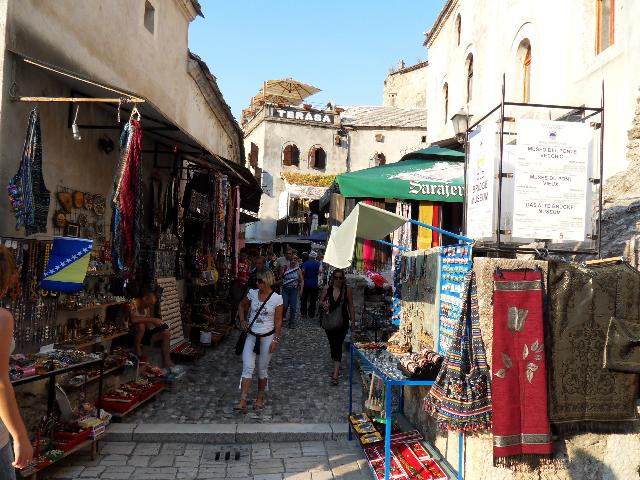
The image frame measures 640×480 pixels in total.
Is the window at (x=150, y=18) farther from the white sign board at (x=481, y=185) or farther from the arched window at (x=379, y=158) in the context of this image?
the arched window at (x=379, y=158)

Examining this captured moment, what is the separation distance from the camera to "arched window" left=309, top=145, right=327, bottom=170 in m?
32.2

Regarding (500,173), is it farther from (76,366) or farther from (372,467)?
(76,366)

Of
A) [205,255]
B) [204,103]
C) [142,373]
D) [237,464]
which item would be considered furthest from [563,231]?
[204,103]

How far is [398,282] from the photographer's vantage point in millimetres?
6895

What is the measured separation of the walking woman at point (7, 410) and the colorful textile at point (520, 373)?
292 centimetres

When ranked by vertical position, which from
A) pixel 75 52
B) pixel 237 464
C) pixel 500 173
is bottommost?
pixel 237 464

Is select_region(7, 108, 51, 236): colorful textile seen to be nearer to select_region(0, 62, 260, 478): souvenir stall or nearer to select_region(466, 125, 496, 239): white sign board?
select_region(0, 62, 260, 478): souvenir stall

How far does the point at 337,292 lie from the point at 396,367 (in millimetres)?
2919

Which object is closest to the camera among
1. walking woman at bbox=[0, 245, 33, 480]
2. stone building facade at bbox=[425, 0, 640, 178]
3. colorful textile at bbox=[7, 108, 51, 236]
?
walking woman at bbox=[0, 245, 33, 480]

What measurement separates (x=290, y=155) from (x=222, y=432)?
2754 centimetres

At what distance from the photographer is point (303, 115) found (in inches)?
1266

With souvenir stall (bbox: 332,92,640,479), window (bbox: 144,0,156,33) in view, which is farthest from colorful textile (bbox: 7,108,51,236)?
window (bbox: 144,0,156,33)

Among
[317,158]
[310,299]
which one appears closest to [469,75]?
[310,299]

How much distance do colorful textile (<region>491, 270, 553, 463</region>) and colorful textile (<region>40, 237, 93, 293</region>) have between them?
4.23 metres
